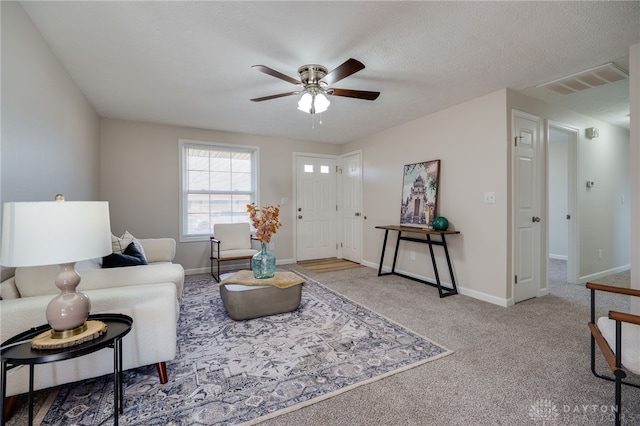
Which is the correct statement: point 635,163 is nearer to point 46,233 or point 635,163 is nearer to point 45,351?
point 46,233

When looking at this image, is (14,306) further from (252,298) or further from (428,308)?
(428,308)

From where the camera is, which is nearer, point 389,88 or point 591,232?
point 389,88

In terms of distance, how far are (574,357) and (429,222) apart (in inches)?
77.3

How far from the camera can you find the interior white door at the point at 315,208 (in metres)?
5.37

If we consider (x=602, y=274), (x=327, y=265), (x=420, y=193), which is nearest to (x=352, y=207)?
(x=327, y=265)

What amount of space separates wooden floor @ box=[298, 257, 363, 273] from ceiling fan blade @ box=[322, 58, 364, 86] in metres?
3.19

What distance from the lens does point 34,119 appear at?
1954mm

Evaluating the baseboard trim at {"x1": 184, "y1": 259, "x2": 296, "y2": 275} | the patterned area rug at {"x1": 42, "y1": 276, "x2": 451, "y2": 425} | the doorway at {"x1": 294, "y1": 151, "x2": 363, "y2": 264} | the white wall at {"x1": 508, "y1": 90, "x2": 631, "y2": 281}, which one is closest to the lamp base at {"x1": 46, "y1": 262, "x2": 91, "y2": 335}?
the patterned area rug at {"x1": 42, "y1": 276, "x2": 451, "y2": 425}

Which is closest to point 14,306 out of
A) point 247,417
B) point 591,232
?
point 247,417

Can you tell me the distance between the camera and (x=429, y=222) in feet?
12.1

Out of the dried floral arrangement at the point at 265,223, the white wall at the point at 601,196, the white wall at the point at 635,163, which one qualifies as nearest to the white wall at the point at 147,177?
the dried floral arrangement at the point at 265,223

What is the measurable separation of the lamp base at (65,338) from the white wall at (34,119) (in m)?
0.96

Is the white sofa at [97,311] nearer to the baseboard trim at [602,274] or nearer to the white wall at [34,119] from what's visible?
the white wall at [34,119]

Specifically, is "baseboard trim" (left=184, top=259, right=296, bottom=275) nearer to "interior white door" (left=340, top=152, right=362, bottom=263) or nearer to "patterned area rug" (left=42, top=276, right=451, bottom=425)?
"interior white door" (left=340, top=152, right=362, bottom=263)
